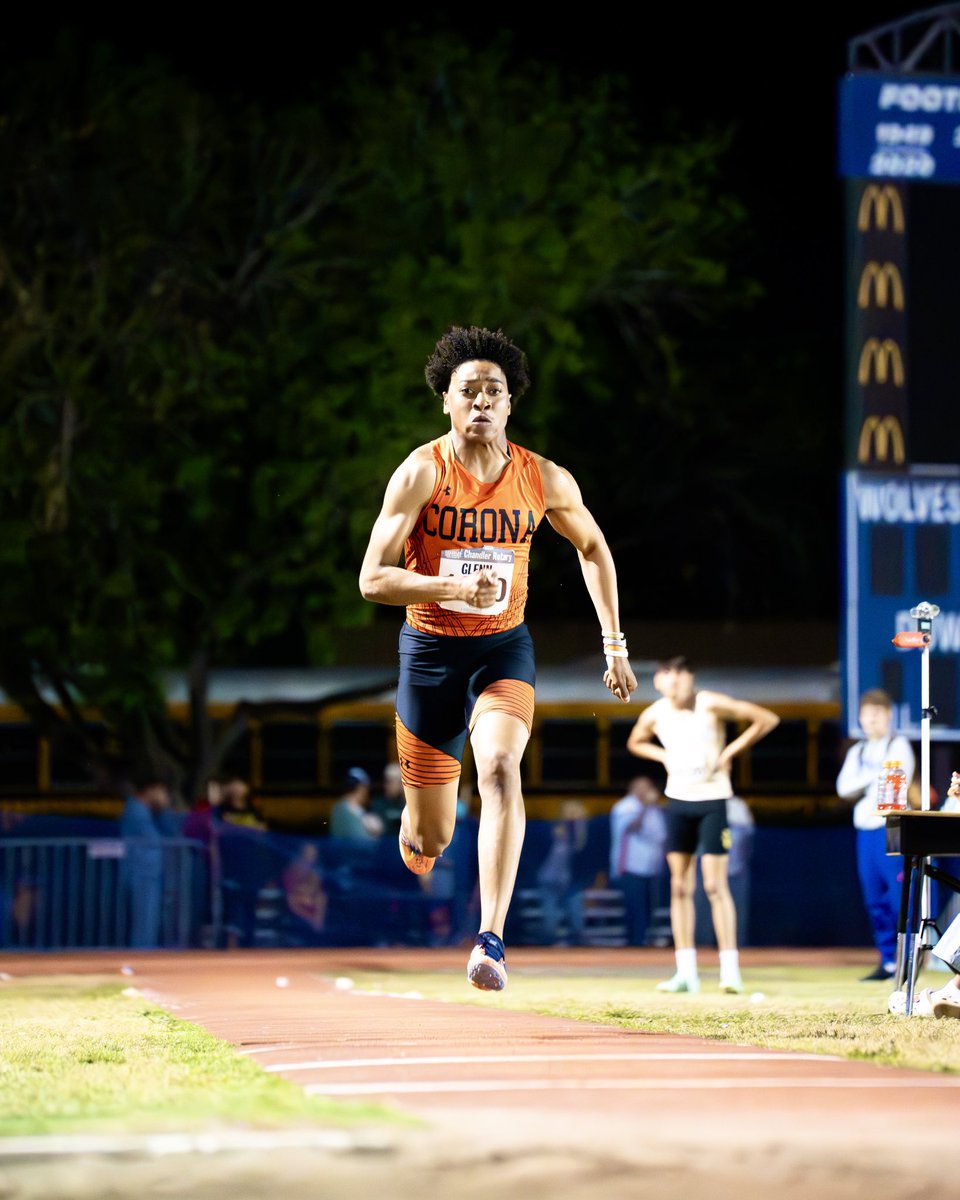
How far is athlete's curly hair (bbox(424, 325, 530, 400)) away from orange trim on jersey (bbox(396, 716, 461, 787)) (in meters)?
1.49

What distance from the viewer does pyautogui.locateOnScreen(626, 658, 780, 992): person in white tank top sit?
43.8 feet

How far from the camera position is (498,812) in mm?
8227

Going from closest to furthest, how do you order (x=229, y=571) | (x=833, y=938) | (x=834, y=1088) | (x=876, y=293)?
(x=834, y=1088) < (x=876, y=293) < (x=833, y=938) < (x=229, y=571)

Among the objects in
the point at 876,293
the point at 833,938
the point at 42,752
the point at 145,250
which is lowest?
the point at 833,938

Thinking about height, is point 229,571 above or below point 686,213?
below

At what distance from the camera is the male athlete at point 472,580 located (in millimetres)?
8211

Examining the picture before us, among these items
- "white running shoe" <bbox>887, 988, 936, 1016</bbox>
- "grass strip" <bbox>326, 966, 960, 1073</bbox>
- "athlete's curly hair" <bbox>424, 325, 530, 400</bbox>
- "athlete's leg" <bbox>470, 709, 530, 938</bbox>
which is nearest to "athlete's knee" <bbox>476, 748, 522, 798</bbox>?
"athlete's leg" <bbox>470, 709, 530, 938</bbox>

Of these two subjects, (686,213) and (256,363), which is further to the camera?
(686,213)

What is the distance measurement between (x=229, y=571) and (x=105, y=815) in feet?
17.2

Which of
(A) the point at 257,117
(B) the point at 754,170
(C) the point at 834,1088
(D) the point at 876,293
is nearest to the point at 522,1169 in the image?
(C) the point at 834,1088

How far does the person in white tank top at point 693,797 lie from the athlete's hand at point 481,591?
5750 mm

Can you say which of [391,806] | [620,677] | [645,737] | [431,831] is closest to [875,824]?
[645,737]

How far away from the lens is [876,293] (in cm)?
1641

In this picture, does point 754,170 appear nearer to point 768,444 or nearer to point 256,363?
point 768,444
